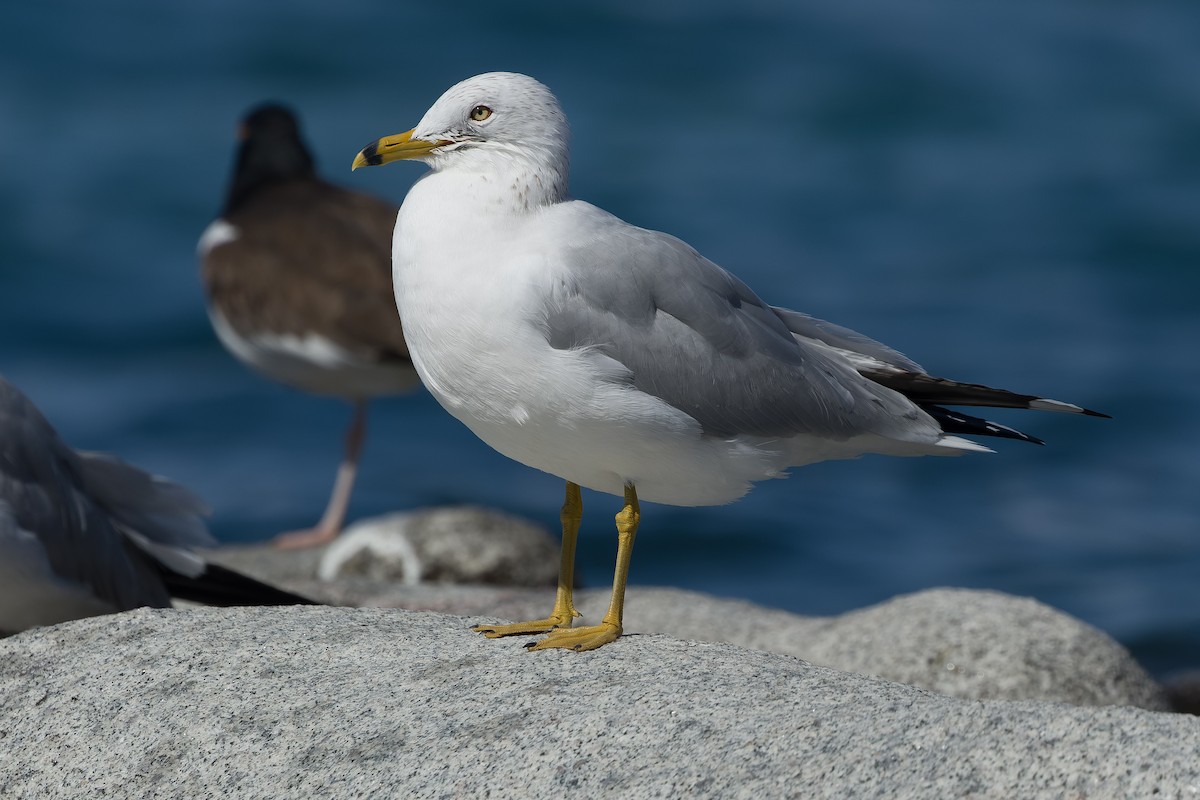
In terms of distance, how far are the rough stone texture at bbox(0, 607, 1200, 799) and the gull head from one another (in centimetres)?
124

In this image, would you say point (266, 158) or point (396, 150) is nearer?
point (396, 150)

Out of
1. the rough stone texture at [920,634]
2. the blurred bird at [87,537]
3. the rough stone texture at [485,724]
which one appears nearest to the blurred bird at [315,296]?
the rough stone texture at [920,634]

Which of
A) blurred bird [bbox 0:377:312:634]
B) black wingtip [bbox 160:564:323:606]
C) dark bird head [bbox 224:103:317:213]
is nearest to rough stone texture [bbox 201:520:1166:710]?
black wingtip [bbox 160:564:323:606]

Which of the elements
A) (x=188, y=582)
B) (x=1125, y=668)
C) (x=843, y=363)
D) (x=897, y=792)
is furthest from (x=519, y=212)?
(x=1125, y=668)

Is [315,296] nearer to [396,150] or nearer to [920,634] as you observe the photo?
[920,634]

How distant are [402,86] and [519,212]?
18.0 m

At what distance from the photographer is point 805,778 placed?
10.9ft

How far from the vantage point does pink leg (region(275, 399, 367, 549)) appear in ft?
32.4

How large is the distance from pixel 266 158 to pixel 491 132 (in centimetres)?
786

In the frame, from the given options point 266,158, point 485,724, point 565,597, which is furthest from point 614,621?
point 266,158

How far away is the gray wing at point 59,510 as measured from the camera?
5.07 metres

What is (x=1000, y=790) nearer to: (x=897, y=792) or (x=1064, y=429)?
(x=897, y=792)

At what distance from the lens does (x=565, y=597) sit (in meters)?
4.49

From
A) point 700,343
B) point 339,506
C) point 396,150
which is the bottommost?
point 339,506
